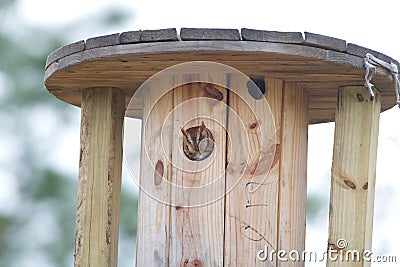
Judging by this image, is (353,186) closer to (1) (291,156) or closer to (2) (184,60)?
(1) (291,156)

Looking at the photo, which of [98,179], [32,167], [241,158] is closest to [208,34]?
[241,158]

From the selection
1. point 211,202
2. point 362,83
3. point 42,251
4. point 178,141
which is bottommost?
point 42,251

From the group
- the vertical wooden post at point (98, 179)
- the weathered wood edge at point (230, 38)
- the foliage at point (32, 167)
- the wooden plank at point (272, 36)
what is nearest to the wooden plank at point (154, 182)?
the vertical wooden post at point (98, 179)

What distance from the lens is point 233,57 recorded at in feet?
7.18

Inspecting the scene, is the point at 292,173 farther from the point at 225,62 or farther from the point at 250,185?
the point at 225,62

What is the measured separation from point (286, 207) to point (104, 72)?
1.91 feet

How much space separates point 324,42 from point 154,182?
59 cm

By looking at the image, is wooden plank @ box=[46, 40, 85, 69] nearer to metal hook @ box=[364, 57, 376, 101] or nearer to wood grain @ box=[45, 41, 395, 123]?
wood grain @ box=[45, 41, 395, 123]

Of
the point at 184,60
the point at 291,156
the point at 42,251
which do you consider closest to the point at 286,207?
the point at 291,156

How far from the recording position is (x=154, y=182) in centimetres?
241

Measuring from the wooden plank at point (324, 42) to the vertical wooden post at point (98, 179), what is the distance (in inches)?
26.8

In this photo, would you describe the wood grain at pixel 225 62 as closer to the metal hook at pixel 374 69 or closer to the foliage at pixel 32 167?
the metal hook at pixel 374 69

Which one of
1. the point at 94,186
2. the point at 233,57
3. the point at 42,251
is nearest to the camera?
the point at 233,57

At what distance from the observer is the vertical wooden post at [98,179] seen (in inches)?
100
